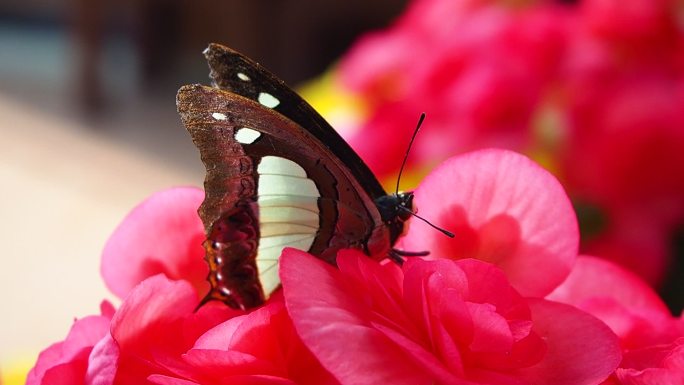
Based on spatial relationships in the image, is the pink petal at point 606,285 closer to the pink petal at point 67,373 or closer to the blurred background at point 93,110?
the pink petal at point 67,373

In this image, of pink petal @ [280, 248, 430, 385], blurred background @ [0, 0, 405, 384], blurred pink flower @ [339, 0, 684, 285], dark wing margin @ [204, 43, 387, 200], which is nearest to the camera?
pink petal @ [280, 248, 430, 385]

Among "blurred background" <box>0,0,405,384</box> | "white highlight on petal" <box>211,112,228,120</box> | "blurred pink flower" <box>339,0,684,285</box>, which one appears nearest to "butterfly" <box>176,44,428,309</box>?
"white highlight on petal" <box>211,112,228,120</box>

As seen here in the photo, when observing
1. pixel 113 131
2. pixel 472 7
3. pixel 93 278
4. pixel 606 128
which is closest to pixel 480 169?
pixel 606 128

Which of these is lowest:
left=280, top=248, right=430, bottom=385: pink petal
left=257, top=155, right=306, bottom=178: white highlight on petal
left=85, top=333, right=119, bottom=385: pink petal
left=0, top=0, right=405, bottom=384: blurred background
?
left=280, top=248, right=430, bottom=385: pink petal

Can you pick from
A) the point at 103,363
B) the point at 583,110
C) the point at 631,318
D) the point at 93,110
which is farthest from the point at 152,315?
the point at 93,110

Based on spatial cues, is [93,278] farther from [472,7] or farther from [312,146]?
[312,146]

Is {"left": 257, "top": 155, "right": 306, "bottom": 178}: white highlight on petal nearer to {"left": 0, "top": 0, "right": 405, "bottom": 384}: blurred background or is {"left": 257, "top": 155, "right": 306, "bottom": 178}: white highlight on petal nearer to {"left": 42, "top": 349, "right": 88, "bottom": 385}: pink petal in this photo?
{"left": 42, "top": 349, "right": 88, "bottom": 385}: pink petal

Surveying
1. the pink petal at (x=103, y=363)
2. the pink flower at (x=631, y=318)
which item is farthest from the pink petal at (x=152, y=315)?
the pink flower at (x=631, y=318)
